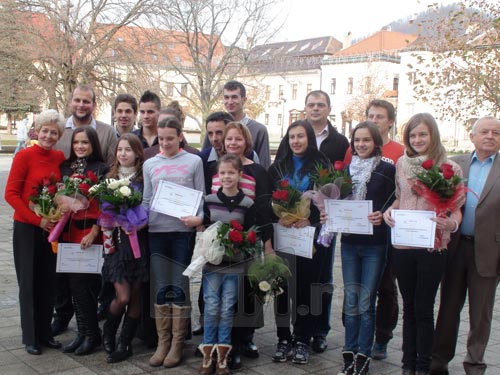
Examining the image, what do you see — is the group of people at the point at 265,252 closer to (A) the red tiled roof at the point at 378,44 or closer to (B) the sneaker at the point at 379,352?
(B) the sneaker at the point at 379,352

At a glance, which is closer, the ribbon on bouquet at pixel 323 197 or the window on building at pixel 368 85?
the ribbon on bouquet at pixel 323 197

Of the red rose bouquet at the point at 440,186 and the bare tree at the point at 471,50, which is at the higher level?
the bare tree at the point at 471,50

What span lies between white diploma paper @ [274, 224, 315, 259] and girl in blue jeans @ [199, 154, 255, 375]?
0.34 metres

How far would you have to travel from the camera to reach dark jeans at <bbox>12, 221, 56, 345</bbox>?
5.38 metres

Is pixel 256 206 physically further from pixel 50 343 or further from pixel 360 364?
pixel 50 343

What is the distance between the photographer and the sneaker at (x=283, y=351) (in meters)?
5.40

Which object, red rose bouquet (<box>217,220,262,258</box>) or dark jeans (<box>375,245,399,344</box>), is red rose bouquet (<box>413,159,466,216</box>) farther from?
red rose bouquet (<box>217,220,262,258</box>)

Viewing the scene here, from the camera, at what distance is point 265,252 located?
5.18 m

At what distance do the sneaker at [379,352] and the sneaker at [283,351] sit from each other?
78 cm

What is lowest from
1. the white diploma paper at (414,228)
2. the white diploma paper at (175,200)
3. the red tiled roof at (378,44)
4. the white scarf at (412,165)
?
the white diploma paper at (414,228)

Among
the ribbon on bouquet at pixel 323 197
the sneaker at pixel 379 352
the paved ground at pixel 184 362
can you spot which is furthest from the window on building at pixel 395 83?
the ribbon on bouquet at pixel 323 197

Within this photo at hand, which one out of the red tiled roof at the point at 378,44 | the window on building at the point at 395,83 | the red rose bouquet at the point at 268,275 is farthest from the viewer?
the red tiled roof at the point at 378,44

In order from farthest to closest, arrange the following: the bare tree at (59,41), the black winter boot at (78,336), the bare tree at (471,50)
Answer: the bare tree at (59,41) → the bare tree at (471,50) → the black winter boot at (78,336)

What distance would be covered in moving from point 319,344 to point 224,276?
4.14ft
